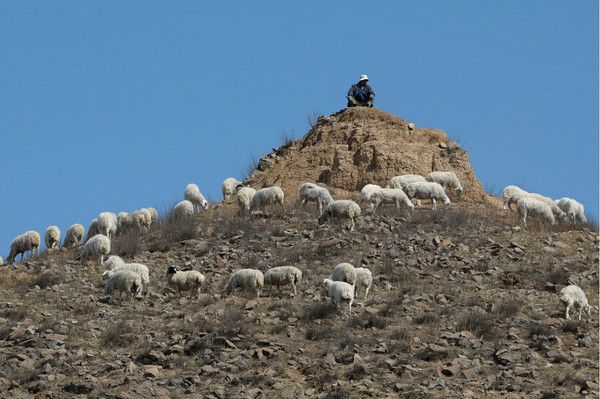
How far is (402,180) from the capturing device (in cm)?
3738

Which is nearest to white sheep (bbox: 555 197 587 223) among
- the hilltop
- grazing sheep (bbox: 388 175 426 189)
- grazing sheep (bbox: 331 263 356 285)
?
the hilltop

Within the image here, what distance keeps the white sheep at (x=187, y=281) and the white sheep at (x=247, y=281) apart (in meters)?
0.71

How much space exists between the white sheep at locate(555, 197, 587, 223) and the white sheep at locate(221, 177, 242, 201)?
960cm

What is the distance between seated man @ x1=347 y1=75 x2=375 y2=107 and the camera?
42.6 m

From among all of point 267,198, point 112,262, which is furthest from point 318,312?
point 267,198

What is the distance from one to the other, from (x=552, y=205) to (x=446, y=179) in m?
3.48

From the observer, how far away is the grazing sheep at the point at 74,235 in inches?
1436

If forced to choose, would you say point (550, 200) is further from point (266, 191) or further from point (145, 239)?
point (145, 239)

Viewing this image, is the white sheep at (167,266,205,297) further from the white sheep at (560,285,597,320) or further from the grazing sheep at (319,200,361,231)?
the white sheep at (560,285,597,320)

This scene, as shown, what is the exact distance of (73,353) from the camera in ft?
79.7

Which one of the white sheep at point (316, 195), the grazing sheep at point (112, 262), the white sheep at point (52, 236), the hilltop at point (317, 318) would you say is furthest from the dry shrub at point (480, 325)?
the white sheep at point (52, 236)

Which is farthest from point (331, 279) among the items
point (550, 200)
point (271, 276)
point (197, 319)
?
point (550, 200)

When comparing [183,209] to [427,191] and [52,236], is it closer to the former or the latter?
[52,236]

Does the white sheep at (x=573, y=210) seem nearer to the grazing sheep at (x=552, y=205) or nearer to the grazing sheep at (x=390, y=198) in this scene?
the grazing sheep at (x=552, y=205)
